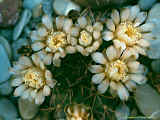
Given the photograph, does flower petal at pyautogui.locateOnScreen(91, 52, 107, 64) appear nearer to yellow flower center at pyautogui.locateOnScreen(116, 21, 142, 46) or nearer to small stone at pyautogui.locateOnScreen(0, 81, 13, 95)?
yellow flower center at pyautogui.locateOnScreen(116, 21, 142, 46)

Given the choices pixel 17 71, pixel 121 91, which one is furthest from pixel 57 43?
pixel 121 91

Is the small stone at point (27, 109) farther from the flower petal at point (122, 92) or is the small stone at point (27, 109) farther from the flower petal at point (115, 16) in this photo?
the flower petal at point (115, 16)

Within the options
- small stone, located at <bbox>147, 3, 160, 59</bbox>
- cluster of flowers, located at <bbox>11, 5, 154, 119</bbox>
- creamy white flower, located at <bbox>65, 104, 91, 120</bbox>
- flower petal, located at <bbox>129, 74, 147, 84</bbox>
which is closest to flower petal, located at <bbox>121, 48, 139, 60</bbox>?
cluster of flowers, located at <bbox>11, 5, 154, 119</bbox>

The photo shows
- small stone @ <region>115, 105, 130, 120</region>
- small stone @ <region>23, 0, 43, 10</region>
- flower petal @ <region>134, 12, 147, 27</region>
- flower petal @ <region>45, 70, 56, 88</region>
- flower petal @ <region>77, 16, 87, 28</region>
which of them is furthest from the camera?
small stone @ <region>23, 0, 43, 10</region>

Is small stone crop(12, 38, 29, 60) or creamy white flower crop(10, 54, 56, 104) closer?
creamy white flower crop(10, 54, 56, 104)

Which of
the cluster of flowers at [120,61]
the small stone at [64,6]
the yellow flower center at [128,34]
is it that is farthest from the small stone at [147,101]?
the small stone at [64,6]

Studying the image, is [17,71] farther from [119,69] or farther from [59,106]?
[119,69]
